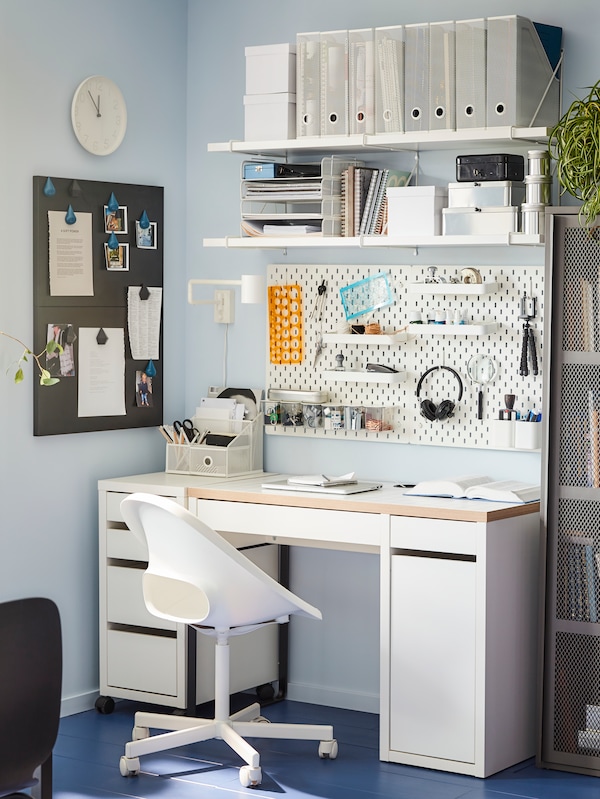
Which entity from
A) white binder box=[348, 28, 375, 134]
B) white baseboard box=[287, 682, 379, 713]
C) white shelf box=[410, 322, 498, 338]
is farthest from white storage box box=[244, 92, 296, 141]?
white baseboard box=[287, 682, 379, 713]

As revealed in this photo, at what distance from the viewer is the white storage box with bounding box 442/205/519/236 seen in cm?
386

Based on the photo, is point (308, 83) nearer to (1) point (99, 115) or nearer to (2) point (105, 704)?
(1) point (99, 115)

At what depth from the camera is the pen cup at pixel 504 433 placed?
409 cm

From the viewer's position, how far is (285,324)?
181 inches

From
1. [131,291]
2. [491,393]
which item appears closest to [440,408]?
[491,393]

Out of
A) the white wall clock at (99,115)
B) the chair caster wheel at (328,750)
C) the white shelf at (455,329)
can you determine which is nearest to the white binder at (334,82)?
the white shelf at (455,329)

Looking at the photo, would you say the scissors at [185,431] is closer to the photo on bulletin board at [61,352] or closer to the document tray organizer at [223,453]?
the document tray organizer at [223,453]

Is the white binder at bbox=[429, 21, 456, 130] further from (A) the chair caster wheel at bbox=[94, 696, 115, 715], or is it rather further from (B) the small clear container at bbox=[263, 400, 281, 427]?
(A) the chair caster wheel at bbox=[94, 696, 115, 715]

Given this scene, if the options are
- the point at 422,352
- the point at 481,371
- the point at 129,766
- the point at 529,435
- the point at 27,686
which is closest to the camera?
the point at 27,686

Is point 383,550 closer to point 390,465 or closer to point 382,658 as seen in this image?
point 382,658

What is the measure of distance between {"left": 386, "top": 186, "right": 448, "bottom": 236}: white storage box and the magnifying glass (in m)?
0.45

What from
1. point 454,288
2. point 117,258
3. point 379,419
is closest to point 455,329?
point 454,288

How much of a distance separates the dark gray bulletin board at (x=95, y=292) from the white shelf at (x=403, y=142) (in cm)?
42

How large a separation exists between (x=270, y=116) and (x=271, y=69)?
0.16 meters
